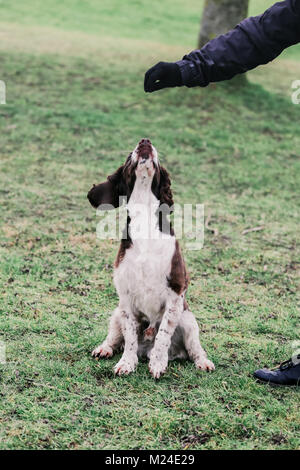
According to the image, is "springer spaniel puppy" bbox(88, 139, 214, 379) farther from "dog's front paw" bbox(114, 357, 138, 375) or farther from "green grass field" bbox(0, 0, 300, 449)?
"green grass field" bbox(0, 0, 300, 449)

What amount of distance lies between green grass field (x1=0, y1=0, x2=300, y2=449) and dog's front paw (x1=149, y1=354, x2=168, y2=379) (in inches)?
2.0

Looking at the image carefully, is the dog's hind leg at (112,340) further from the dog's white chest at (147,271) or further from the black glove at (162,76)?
the black glove at (162,76)

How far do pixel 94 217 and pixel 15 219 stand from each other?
97 centimetres

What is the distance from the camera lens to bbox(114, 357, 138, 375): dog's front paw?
4.27 metres

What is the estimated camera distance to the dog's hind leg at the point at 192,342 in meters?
4.45

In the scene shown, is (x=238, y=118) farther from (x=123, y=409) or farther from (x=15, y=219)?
(x=123, y=409)

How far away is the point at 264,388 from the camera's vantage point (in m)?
4.20

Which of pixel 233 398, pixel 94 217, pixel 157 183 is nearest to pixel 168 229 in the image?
pixel 157 183

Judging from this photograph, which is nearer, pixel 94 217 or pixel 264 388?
pixel 264 388

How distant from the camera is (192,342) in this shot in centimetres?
449

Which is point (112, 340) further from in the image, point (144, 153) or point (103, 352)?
point (144, 153)

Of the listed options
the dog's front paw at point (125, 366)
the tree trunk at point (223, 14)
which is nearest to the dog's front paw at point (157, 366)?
the dog's front paw at point (125, 366)

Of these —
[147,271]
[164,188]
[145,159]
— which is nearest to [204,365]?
[147,271]

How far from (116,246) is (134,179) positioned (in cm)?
281
